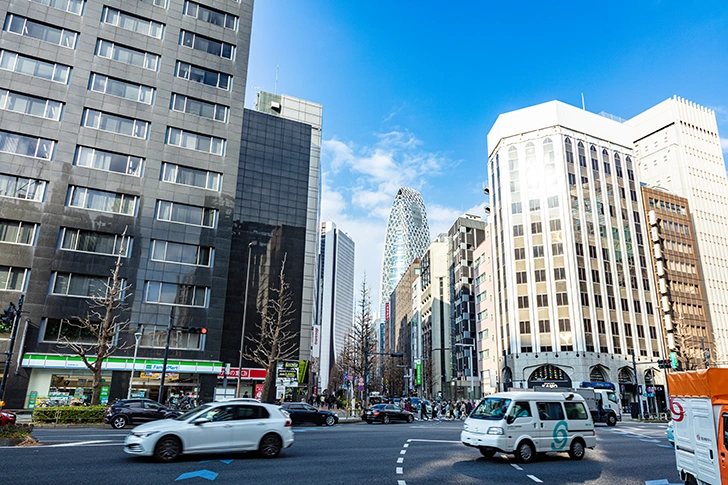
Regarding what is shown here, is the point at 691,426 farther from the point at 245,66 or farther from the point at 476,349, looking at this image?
the point at 476,349

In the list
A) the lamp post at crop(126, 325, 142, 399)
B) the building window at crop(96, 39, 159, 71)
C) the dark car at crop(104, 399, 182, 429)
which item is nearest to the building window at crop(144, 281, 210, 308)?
the lamp post at crop(126, 325, 142, 399)

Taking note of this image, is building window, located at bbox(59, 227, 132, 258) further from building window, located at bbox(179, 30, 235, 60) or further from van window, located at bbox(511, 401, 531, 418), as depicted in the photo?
van window, located at bbox(511, 401, 531, 418)

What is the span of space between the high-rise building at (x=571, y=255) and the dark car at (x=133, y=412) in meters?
52.5

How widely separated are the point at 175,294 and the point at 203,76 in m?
22.4

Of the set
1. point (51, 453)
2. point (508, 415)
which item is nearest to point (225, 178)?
point (51, 453)

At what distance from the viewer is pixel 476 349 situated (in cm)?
8675

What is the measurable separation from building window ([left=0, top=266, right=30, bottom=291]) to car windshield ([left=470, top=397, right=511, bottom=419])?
3804cm

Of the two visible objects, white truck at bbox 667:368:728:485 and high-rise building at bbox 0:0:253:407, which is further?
high-rise building at bbox 0:0:253:407

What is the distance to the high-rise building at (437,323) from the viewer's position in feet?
350

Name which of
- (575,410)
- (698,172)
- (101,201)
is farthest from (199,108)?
(698,172)

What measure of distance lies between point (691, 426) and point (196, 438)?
11.5 metres

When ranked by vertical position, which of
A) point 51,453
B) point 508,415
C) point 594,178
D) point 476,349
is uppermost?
point 594,178

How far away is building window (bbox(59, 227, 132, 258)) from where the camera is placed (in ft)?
130

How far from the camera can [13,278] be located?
37.3 meters
